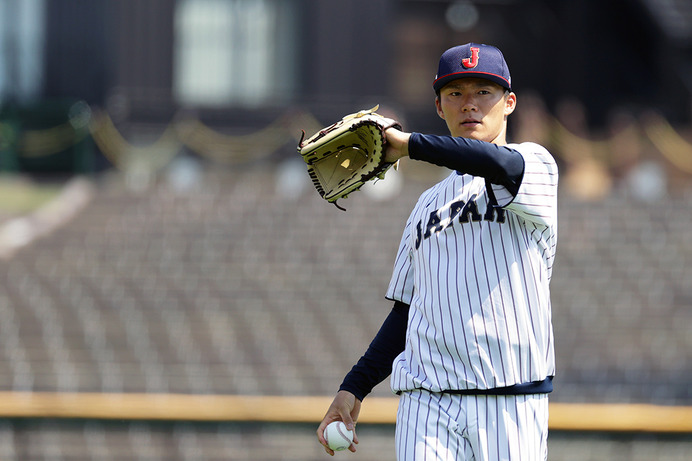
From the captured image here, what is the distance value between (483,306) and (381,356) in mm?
472

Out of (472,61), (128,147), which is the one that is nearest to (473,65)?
(472,61)

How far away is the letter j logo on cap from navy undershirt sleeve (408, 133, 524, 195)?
0.97 feet

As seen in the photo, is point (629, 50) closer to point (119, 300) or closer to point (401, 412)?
point (119, 300)

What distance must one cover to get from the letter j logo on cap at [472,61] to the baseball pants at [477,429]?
87 centimetres

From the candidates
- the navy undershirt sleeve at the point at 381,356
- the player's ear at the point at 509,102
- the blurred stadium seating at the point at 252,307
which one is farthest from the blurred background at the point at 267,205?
the player's ear at the point at 509,102

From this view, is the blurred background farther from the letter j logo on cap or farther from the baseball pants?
the letter j logo on cap

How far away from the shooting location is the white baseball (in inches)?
113

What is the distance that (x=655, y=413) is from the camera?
6.17 meters

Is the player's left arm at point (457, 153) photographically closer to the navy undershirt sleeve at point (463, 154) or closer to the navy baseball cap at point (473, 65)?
the navy undershirt sleeve at point (463, 154)

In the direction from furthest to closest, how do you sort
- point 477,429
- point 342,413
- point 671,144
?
point 671,144 < point 342,413 < point 477,429

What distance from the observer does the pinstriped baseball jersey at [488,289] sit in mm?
2645

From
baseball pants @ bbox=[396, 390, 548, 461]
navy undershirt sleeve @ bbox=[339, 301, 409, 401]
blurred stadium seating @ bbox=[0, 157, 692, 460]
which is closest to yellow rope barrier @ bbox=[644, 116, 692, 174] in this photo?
blurred stadium seating @ bbox=[0, 157, 692, 460]

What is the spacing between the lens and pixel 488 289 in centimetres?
268

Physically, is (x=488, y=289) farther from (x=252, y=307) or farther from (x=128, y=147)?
(x=128, y=147)
